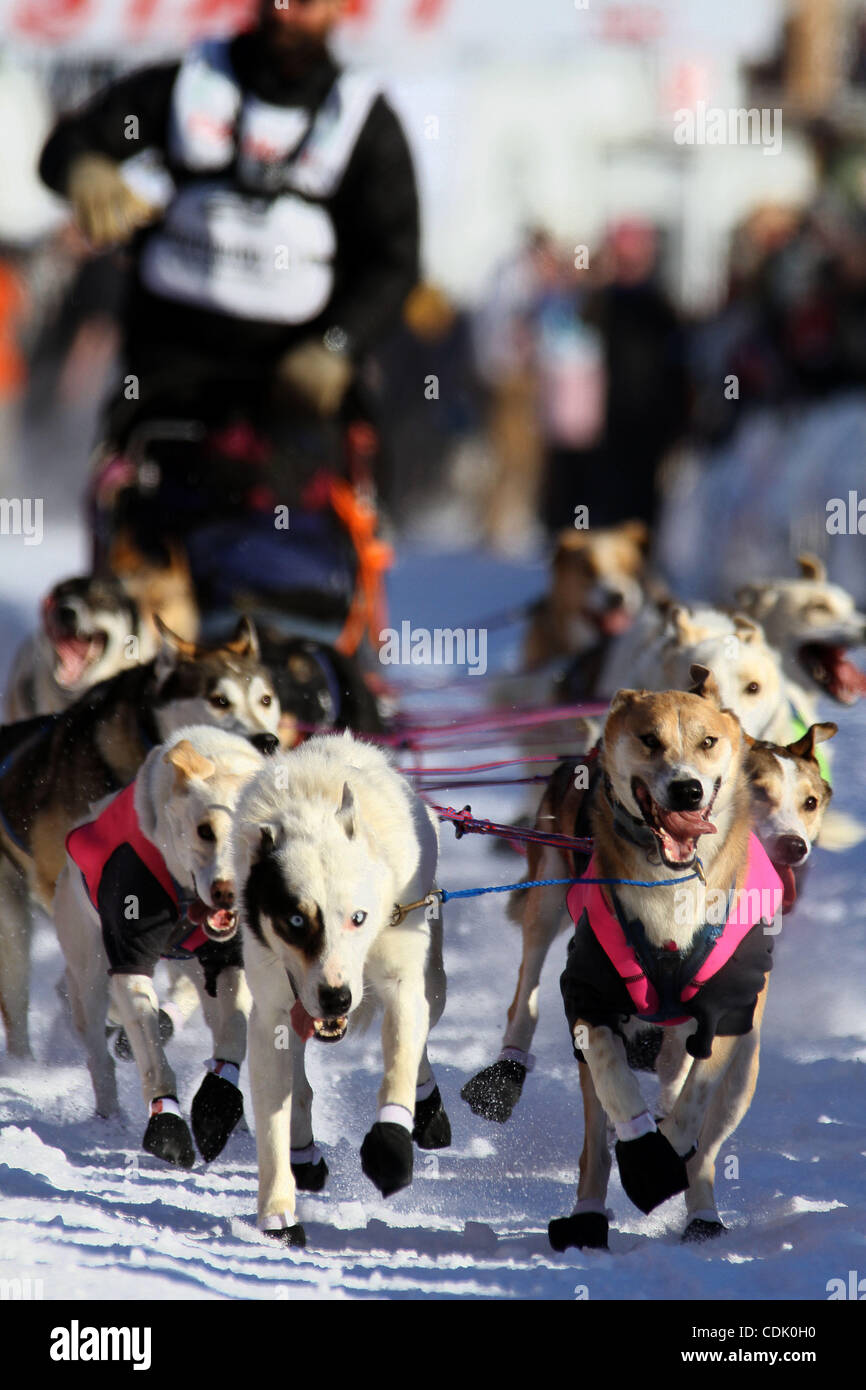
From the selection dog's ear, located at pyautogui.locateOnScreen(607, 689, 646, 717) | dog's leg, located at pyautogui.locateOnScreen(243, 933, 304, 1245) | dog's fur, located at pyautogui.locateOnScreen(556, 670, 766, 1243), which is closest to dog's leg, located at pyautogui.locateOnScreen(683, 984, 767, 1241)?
dog's fur, located at pyautogui.locateOnScreen(556, 670, 766, 1243)

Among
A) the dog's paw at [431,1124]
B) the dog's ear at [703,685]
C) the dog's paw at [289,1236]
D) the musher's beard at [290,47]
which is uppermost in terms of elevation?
the musher's beard at [290,47]

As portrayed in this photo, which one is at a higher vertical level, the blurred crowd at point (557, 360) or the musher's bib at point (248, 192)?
the blurred crowd at point (557, 360)

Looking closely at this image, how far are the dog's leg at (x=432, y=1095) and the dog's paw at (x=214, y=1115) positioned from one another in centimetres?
33

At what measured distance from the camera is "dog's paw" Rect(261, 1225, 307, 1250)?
10.3ft

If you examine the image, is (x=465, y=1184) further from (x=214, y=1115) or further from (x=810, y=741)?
(x=810, y=741)

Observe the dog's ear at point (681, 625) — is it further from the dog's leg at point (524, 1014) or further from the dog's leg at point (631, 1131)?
the dog's leg at point (631, 1131)

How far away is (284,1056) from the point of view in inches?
123

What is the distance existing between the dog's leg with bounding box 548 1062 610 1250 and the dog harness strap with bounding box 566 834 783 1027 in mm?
198

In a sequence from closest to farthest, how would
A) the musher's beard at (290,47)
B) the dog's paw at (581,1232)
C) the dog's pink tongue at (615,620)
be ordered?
the dog's paw at (581,1232), the musher's beard at (290,47), the dog's pink tongue at (615,620)

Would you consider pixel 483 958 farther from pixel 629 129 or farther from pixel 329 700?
pixel 629 129

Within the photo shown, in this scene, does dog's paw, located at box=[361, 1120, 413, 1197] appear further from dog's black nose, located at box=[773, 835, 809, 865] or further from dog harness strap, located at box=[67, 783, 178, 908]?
dog's black nose, located at box=[773, 835, 809, 865]

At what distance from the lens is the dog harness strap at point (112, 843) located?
11.3 ft

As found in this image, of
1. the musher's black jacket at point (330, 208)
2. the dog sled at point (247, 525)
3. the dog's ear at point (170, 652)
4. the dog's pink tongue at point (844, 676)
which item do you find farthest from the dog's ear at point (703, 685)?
the musher's black jacket at point (330, 208)

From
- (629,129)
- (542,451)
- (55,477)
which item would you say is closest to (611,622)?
(542,451)
